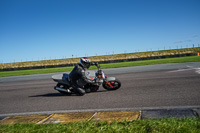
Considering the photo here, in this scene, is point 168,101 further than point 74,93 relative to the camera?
No

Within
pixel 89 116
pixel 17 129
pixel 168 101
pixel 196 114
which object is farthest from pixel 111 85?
pixel 17 129

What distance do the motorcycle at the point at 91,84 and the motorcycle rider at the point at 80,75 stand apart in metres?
0.12

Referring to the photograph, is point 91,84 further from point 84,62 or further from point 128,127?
point 128,127

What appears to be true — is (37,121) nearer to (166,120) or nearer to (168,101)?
(166,120)

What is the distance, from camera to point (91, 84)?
780cm

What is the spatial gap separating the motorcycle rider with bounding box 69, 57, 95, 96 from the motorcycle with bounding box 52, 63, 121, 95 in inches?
4.8

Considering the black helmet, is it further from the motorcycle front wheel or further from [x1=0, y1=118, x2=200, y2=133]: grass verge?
[x1=0, y1=118, x2=200, y2=133]: grass verge

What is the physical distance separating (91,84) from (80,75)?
746 mm

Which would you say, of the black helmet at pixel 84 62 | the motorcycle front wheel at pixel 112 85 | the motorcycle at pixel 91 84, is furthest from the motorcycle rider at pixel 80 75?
the motorcycle front wheel at pixel 112 85

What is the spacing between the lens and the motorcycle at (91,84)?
754 centimetres

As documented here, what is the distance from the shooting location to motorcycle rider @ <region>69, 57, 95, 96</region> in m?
7.30

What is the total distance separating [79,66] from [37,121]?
3493 millimetres

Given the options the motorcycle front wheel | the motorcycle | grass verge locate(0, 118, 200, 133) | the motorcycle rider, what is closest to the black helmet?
the motorcycle rider

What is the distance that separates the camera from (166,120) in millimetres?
3451
